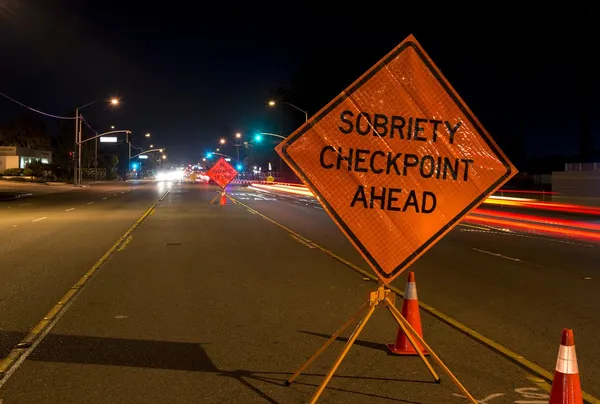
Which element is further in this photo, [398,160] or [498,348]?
[498,348]

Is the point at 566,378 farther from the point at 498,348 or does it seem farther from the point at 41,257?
the point at 41,257

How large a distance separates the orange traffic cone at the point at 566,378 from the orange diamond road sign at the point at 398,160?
Result: 1.51 meters

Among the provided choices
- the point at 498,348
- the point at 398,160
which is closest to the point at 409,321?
the point at 498,348

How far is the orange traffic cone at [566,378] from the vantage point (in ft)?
15.3

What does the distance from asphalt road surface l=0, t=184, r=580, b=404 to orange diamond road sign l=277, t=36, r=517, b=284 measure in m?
1.25

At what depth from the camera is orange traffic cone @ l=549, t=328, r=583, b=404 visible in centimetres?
466

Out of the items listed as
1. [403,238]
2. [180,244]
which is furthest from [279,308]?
[180,244]

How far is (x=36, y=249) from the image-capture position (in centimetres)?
1539

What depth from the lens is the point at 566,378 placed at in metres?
4.69

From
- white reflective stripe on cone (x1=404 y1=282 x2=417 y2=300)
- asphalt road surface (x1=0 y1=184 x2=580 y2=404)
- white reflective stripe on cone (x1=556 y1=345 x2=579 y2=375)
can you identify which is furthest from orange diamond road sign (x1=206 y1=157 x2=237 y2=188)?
white reflective stripe on cone (x1=556 y1=345 x2=579 y2=375)

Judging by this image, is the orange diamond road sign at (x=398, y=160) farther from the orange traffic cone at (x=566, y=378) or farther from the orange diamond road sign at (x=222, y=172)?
the orange diamond road sign at (x=222, y=172)

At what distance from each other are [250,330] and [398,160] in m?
2.95

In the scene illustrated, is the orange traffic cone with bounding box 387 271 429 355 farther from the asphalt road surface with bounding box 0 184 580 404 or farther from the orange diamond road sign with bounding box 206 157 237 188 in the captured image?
the orange diamond road sign with bounding box 206 157 237 188

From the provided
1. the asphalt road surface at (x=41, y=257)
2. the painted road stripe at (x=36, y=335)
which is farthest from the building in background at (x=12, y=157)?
the painted road stripe at (x=36, y=335)
